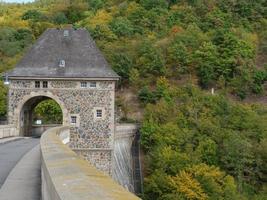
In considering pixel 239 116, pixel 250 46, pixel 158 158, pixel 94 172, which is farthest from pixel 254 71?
pixel 94 172

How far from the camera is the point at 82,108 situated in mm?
33312

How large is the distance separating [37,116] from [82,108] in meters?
25.1

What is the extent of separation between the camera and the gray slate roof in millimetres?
33562

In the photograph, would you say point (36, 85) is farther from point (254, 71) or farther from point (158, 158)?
point (254, 71)

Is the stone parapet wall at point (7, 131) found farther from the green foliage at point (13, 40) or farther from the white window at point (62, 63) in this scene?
the green foliage at point (13, 40)

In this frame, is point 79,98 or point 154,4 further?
point 154,4

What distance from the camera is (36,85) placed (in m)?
33.5

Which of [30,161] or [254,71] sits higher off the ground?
[254,71]

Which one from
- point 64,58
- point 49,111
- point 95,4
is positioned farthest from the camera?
point 95,4

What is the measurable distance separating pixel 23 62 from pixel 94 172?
30.1m

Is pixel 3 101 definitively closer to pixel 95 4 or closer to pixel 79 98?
pixel 79 98

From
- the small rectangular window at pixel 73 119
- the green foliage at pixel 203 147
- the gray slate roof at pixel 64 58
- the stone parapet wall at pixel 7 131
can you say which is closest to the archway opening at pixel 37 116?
the gray slate roof at pixel 64 58

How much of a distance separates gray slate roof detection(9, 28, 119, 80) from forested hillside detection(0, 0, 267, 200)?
9.50m

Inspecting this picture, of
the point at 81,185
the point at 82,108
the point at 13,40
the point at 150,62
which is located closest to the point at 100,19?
the point at 13,40
